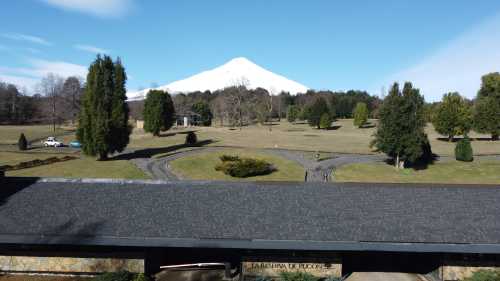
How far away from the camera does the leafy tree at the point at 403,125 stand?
47875mm

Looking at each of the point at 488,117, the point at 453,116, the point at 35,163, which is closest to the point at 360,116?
the point at 453,116

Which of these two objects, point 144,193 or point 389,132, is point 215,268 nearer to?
point 144,193

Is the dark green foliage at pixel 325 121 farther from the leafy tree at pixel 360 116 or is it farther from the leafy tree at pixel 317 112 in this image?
the leafy tree at pixel 360 116

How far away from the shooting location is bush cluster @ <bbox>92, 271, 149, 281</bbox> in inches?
645

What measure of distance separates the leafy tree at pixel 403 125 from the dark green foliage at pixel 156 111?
45754 mm

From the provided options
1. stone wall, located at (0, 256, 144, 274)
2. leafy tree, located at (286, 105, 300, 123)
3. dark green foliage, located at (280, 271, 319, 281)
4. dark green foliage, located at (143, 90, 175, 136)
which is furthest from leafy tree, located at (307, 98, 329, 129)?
stone wall, located at (0, 256, 144, 274)

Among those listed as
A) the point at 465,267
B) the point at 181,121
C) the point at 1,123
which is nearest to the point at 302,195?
the point at 465,267

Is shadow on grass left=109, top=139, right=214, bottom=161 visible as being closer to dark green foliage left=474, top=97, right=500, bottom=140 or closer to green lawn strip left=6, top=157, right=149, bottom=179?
green lawn strip left=6, top=157, right=149, bottom=179

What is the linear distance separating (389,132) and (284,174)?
47.9ft

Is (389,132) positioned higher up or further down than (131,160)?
higher up

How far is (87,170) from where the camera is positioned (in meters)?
46.3

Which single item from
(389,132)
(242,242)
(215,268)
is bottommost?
(215,268)

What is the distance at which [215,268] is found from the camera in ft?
61.6

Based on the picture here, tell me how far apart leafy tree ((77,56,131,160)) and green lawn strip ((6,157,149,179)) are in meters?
2.63
